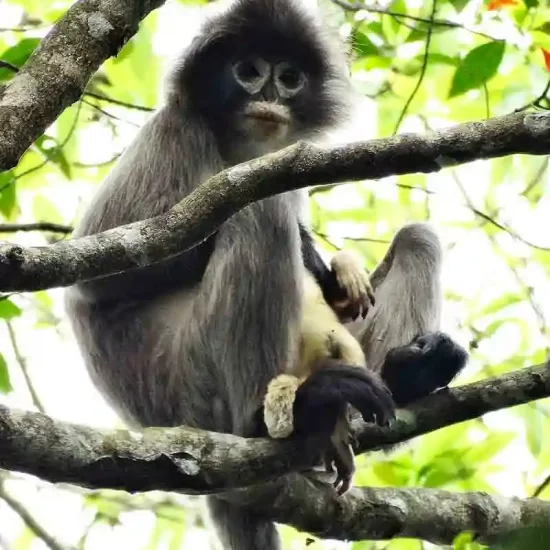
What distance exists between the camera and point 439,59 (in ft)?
13.4

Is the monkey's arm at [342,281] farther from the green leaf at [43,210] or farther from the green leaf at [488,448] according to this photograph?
the green leaf at [43,210]

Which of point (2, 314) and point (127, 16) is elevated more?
point (127, 16)

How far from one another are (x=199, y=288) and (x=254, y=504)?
0.82 m

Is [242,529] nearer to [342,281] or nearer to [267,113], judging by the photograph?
[342,281]

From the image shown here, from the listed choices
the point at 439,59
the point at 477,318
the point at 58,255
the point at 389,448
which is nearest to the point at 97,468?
the point at 58,255

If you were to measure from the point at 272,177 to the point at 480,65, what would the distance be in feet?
4.69

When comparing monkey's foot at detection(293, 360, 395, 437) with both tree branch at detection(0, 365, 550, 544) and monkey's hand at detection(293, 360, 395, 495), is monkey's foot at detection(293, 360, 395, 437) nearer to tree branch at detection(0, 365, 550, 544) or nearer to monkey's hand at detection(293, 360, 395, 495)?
monkey's hand at detection(293, 360, 395, 495)

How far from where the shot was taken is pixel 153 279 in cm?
344

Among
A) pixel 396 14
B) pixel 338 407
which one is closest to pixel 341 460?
pixel 338 407

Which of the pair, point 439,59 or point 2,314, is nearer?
point 2,314

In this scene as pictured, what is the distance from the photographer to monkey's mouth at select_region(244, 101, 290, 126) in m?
3.65

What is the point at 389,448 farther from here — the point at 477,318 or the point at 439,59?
the point at 439,59

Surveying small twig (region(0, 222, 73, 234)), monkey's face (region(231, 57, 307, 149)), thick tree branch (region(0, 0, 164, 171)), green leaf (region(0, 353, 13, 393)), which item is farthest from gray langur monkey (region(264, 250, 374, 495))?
thick tree branch (region(0, 0, 164, 171))

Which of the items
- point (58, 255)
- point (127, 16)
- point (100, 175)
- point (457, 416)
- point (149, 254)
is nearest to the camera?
point (58, 255)
